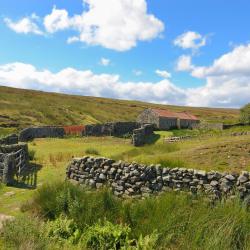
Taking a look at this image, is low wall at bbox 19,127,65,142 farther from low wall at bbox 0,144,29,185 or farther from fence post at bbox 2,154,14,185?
fence post at bbox 2,154,14,185

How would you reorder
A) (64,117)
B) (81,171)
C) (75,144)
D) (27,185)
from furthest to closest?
(64,117) → (75,144) → (27,185) → (81,171)

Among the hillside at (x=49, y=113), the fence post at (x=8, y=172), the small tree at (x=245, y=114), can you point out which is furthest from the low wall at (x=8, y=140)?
the small tree at (x=245, y=114)

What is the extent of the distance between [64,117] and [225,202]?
271 ft

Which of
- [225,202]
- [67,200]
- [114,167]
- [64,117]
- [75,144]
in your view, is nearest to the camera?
[225,202]

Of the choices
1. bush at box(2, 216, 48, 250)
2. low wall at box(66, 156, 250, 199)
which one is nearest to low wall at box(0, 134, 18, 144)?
low wall at box(66, 156, 250, 199)

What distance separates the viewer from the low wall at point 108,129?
48.2m

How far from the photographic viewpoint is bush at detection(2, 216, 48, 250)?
340 inches

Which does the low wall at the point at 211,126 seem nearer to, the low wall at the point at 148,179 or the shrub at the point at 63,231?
the low wall at the point at 148,179

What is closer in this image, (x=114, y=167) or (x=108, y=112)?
(x=114, y=167)

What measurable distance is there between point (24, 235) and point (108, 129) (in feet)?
134

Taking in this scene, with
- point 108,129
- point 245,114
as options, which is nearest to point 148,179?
point 108,129

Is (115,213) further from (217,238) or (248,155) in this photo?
(248,155)

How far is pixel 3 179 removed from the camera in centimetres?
1781

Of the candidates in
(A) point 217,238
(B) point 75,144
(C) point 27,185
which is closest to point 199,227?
(A) point 217,238
